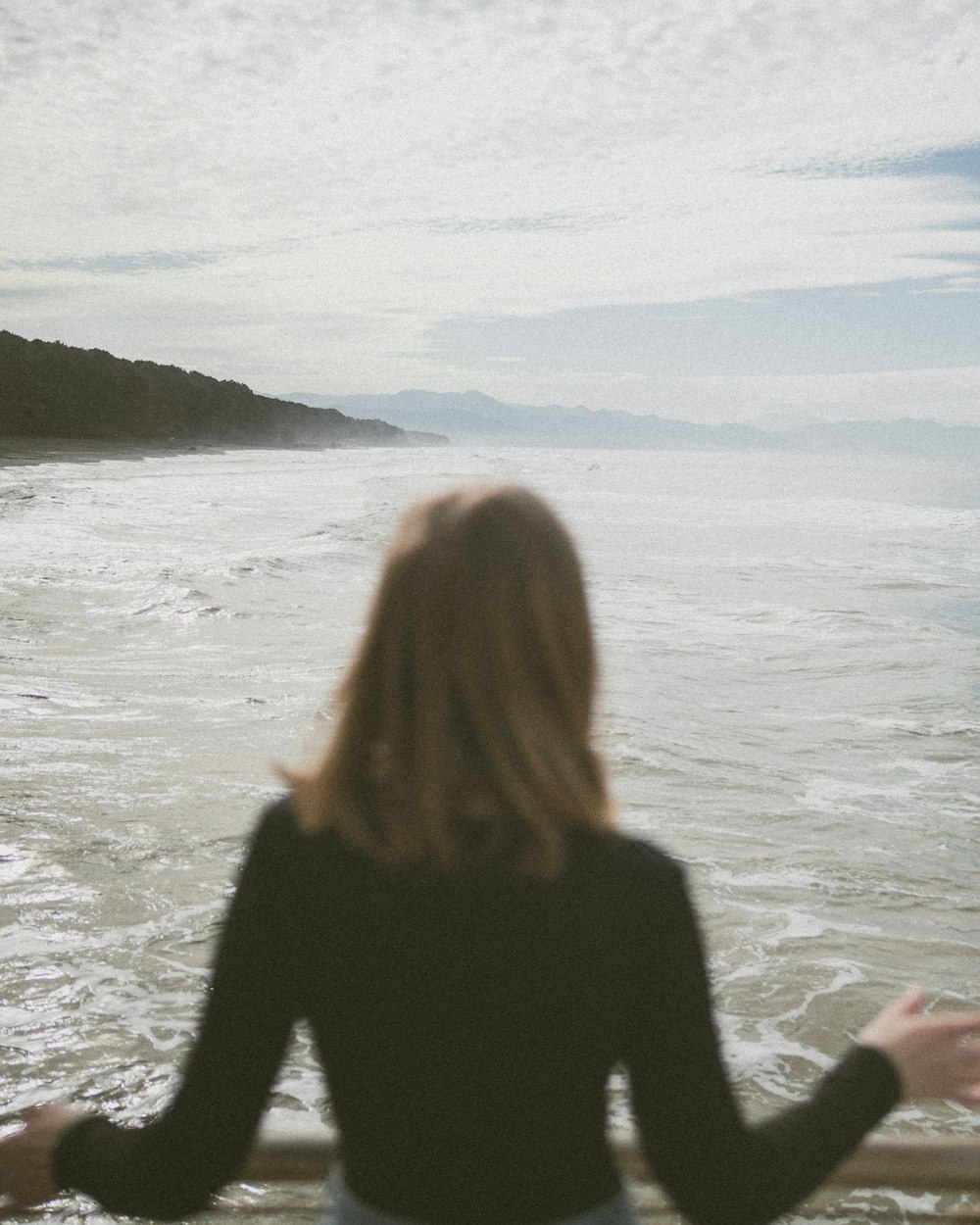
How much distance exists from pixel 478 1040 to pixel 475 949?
108mm

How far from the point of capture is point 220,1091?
1309 millimetres

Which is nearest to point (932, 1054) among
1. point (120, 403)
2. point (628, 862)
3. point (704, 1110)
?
point (704, 1110)

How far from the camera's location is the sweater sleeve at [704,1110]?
3.88ft

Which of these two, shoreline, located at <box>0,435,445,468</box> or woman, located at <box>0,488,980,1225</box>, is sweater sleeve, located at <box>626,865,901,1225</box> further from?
shoreline, located at <box>0,435,445,468</box>

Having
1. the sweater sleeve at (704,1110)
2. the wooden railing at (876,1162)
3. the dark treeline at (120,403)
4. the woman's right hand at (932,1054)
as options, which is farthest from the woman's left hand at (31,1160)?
the dark treeline at (120,403)

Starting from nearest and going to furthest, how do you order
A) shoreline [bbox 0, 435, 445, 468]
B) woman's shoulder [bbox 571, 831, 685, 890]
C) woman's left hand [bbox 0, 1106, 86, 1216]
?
1. woman's shoulder [bbox 571, 831, 685, 890]
2. woman's left hand [bbox 0, 1106, 86, 1216]
3. shoreline [bbox 0, 435, 445, 468]

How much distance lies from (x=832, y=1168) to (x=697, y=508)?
4419 centimetres

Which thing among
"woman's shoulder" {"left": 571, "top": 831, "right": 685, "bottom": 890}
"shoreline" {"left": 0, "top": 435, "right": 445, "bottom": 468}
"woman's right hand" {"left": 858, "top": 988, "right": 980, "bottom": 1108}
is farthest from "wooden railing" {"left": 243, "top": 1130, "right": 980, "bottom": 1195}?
"shoreline" {"left": 0, "top": 435, "right": 445, "bottom": 468}

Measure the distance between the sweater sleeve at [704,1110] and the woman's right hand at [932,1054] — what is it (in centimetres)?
2

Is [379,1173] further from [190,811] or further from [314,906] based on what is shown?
[190,811]

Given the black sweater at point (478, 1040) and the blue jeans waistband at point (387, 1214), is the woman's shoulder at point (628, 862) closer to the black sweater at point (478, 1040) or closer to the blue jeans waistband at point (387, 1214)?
the black sweater at point (478, 1040)

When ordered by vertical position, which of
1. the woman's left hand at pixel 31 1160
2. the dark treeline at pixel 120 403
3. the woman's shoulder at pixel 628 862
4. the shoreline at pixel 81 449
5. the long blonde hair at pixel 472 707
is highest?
the dark treeline at pixel 120 403

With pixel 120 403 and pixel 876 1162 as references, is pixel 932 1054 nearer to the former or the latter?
pixel 876 1162

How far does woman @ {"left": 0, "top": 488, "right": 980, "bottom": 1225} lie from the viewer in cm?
117
